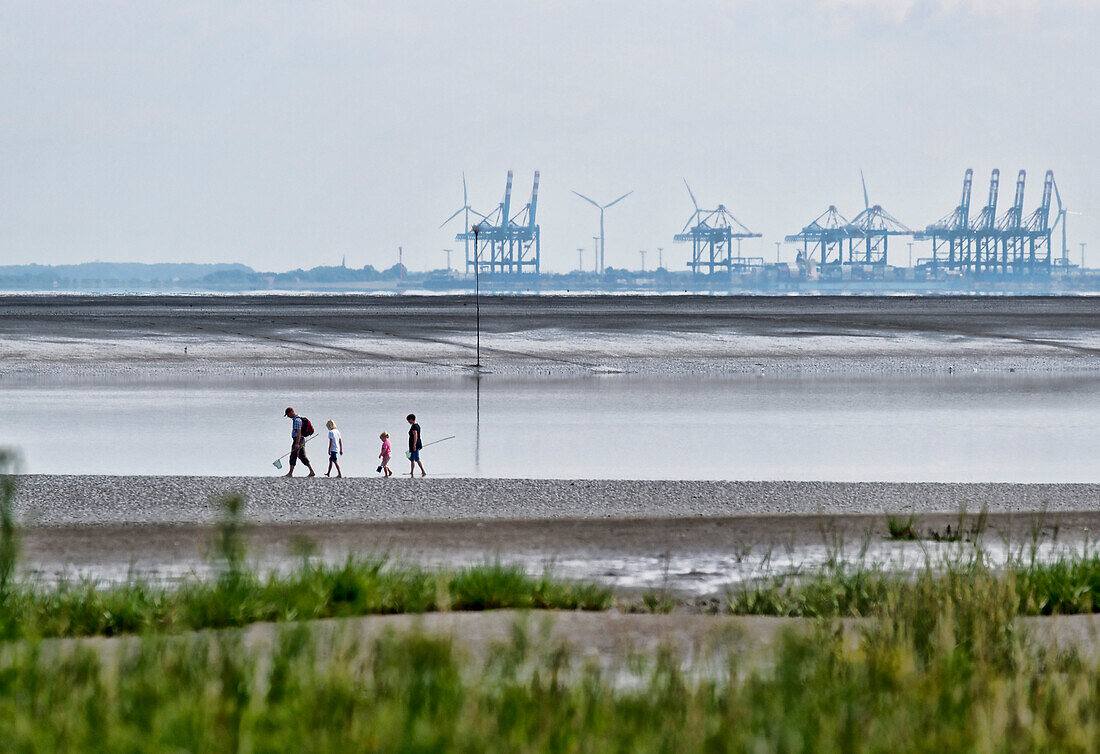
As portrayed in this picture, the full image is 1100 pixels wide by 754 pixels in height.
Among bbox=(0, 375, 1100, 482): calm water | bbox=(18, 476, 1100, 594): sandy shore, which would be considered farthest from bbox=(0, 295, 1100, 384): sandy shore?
bbox=(18, 476, 1100, 594): sandy shore

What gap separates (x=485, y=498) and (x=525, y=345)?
3478 centimetres

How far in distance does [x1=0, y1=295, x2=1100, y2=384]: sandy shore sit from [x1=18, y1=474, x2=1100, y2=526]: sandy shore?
72.6 feet

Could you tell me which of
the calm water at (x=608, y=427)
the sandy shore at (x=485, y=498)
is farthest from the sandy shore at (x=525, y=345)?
the sandy shore at (x=485, y=498)

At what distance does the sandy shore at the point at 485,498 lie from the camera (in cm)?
1386

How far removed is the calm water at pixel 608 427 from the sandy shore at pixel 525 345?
19.7ft

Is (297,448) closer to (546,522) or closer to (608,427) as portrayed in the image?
(546,522)

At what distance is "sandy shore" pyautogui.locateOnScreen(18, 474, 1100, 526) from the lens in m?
13.9

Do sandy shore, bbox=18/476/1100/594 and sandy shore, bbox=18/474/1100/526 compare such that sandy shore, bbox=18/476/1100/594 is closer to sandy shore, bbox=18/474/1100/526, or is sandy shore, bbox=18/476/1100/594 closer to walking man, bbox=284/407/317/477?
sandy shore, bbox=18/474/1100/526

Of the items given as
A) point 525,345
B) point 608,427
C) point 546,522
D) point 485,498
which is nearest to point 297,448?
point 485,498

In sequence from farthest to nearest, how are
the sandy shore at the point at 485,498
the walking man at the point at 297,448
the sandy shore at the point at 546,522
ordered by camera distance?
the walking man at the point at 297,448 < the sandy shore at the point at 485,498 < the sandy shore at the point at 546,522

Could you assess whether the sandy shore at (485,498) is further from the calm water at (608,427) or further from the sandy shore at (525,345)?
the sandy shore at (525,345)

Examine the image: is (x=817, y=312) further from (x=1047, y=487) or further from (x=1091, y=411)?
(x=1047, y=487)

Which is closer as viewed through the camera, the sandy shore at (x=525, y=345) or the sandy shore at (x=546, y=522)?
the sandy shore at (x=546, y=522)

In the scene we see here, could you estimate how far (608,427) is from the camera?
24531 millimetres
